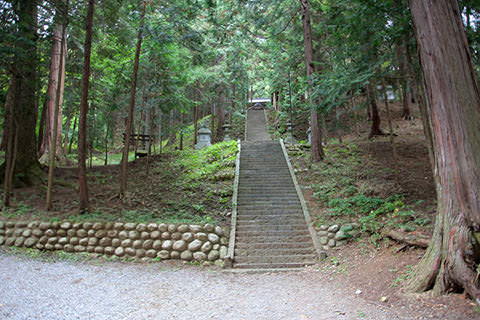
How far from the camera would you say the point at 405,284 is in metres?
4.16

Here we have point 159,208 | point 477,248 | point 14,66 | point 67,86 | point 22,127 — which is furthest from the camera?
point 67,86

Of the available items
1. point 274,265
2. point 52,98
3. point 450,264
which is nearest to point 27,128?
point 52,98

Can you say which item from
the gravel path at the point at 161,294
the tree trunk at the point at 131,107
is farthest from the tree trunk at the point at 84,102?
the gravel path at the point at 161,294

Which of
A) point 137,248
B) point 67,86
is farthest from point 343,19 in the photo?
point 67,86

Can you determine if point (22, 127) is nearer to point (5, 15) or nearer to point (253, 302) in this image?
point (5, 15)

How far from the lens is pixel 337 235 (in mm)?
6965

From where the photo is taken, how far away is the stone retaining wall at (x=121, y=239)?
22.7 ft

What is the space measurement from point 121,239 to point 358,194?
663 centimetres

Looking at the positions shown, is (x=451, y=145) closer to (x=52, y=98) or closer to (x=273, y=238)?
(x=273, y=238)

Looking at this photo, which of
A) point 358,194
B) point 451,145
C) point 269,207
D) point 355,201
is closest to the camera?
point 451,145

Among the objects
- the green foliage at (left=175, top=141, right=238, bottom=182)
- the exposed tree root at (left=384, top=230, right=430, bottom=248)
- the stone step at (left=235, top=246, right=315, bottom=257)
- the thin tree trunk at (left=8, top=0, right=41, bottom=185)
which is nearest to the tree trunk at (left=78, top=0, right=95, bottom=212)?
the thin tree trunk at (left=8, top=0, right=41, bottom=185)

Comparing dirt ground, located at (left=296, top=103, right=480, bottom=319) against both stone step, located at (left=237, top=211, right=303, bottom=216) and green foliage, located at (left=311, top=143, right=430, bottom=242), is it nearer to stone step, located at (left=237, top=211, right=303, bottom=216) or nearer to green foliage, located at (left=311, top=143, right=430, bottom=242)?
green foliage, located at (left=311, top=143, right=430, bottom=242)

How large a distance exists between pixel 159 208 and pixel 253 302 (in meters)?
4.87

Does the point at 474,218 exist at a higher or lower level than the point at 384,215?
higher
